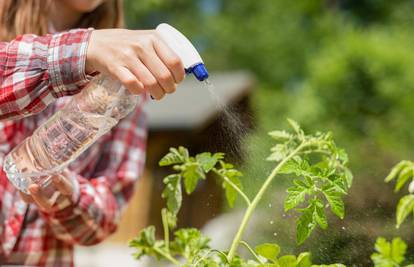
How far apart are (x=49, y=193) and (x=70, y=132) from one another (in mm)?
220

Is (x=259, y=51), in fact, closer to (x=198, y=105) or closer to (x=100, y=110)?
(x=198, y=105)

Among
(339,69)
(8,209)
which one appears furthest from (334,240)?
(339,69)

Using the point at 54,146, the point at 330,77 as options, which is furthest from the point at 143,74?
the point at 330,77

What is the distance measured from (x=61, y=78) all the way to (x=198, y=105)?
1187 centimetres

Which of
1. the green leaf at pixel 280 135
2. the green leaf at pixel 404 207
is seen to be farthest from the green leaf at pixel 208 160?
the green leaf at pixel 404 207

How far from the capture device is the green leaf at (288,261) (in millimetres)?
1161

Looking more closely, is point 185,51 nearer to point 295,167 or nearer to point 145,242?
point 295,167

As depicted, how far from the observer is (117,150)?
200 centimetres

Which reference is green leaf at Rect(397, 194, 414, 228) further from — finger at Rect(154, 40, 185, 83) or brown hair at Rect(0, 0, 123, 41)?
brown hair at Rect(0, 0, 123, 41)

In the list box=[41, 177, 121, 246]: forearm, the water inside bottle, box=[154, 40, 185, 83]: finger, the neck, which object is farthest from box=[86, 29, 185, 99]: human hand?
the neck

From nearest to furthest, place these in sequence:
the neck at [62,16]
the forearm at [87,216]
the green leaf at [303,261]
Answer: the green leaf at [303,261], the forearm at [87,216], the neck at [62,16]

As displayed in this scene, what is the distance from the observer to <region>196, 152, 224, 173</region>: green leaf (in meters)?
1.35

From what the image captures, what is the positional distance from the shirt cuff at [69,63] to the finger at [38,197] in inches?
11.1

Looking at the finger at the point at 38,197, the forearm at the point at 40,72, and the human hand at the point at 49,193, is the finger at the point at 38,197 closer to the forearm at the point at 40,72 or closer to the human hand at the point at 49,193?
the human hand at the point at 49,193
